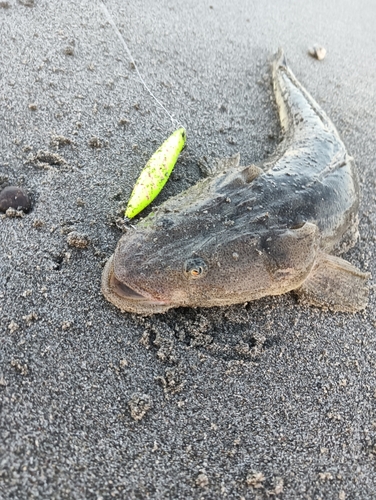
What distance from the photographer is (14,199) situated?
2.96m

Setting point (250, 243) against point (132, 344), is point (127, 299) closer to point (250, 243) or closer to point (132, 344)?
point (132, 344)

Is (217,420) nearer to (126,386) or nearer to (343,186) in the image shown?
(126,386)

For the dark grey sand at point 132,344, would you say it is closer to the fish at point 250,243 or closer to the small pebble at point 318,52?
the fish at point 250,243

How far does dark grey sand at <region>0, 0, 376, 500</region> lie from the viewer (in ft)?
7.15

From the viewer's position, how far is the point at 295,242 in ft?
9.04

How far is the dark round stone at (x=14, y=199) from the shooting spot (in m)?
2.94

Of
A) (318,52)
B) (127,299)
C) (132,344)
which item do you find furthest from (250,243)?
(318,52)

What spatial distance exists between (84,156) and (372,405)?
9.19ft

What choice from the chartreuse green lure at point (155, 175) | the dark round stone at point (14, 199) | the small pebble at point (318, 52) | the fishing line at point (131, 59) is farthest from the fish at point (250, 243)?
the small pebble at point (318, 52)

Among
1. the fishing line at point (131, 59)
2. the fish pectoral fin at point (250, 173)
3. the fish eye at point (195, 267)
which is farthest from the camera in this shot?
the fishing line at point (131, 59)

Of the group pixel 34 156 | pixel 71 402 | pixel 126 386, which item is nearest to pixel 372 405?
pixel 126 386

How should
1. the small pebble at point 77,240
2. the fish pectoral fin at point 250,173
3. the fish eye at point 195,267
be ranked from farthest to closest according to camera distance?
the fish pectoral fin at point 250,173 < the small pebble at point 77,240 < the fish eye at point 195,267

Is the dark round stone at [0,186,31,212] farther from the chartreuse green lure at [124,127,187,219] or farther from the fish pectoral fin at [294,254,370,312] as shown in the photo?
the fish pectoral fin at [294,254,370,312]

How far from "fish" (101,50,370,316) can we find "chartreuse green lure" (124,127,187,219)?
A: 275mm
